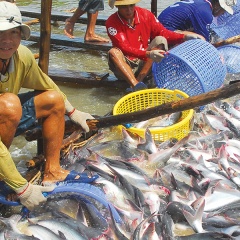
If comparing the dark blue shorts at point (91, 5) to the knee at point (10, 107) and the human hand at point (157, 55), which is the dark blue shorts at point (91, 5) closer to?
the human hand at point (157, 55)

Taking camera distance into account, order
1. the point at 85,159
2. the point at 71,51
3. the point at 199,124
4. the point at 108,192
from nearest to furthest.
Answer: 1. the point at 108,192
2. the point at 85,159
3. the point at 199,124
4. the point at 71,51

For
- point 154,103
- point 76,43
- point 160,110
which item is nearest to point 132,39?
point 154,103

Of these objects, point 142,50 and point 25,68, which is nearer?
point 25,68

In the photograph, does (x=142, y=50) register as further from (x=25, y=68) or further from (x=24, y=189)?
(x=24, y=189)

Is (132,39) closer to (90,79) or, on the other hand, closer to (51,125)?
(90,79)

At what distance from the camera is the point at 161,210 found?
367cm

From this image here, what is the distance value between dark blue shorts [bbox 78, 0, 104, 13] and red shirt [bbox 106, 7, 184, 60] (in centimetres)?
181

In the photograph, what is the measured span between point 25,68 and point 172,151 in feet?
5.65

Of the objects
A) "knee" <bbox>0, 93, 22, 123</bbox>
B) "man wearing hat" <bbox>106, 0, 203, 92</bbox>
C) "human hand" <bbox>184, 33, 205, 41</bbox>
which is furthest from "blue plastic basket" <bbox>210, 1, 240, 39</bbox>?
"knee" <bbox>0, 93, 22, 123</bbox>

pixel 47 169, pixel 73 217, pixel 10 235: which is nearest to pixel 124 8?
pixel 47 169

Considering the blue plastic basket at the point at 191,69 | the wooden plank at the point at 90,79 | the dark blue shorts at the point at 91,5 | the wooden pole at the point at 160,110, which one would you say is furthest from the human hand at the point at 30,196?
the dark blue shorts at the point at 91,5

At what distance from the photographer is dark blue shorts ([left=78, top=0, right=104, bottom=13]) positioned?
795 centimetres

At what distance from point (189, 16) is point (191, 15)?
0.04 metres

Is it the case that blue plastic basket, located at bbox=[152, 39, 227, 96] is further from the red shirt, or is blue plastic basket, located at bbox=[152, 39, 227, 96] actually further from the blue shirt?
the blue shirt
